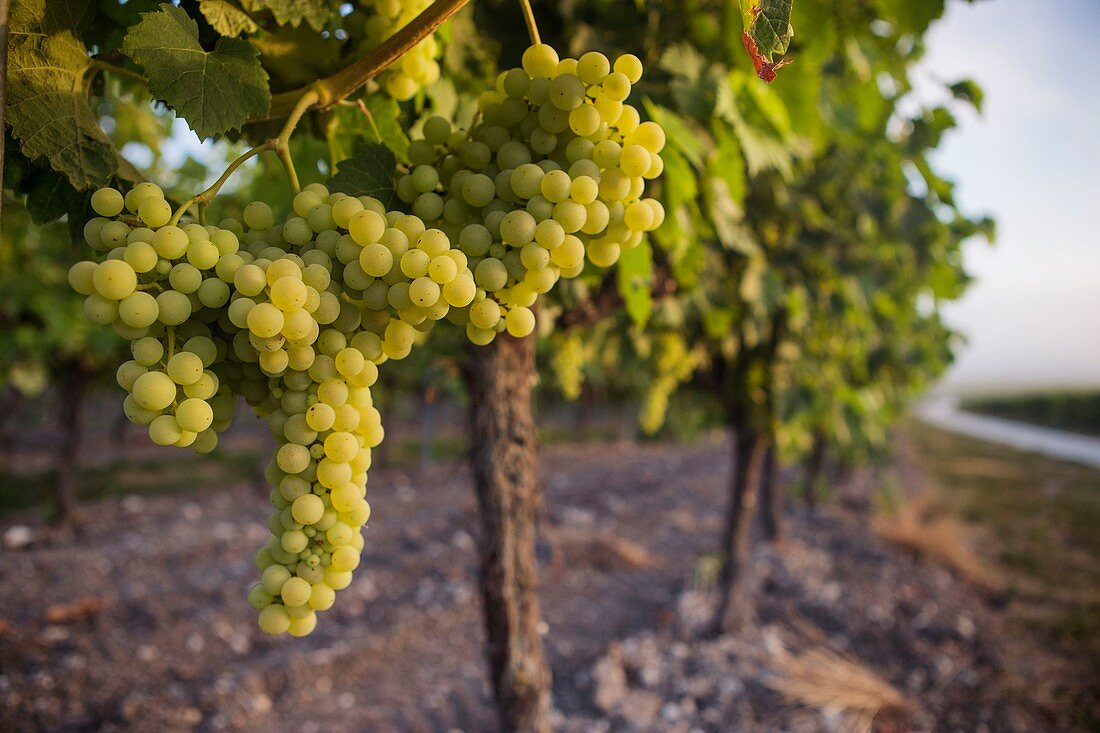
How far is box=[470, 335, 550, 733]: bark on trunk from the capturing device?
2139 millimetres

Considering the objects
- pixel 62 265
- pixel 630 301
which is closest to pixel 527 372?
pixel 630 301

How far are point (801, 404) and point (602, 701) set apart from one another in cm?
244

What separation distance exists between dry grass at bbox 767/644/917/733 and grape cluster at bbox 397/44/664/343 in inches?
176

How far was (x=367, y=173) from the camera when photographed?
3.27 feet

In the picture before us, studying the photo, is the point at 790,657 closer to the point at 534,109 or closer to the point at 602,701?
the point at 602,701

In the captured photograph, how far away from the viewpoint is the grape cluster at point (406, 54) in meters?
1.08

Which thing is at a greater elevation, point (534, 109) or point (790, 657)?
point (534, 109)

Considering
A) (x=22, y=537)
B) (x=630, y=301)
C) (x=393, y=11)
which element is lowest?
(x=22, y=537)

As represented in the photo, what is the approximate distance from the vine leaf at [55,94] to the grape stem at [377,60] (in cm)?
25

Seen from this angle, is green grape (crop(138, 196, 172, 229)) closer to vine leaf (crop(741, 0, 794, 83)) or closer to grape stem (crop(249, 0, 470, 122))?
grape stem (crop(249, 0, 470, 122))

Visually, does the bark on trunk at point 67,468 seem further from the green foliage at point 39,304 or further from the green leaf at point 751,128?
the green leaf at point 751,128

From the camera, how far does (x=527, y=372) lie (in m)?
2.18

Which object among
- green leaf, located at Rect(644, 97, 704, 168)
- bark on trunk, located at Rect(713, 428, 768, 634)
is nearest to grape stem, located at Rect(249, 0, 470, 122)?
green leaf, located at Rect(644, 97, 704, 168)

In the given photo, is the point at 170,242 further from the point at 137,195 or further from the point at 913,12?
the point at 913,12
